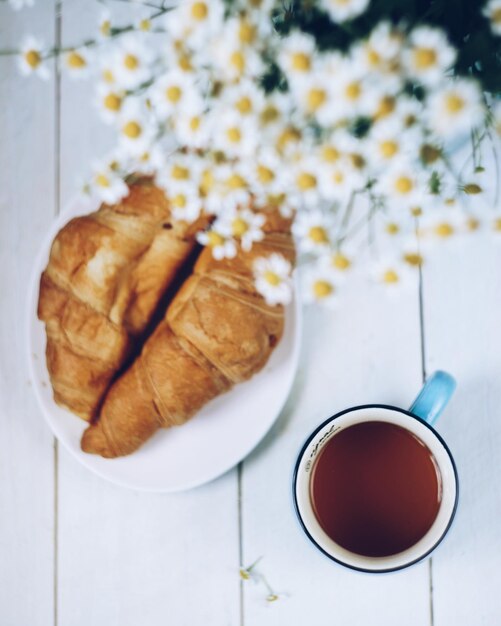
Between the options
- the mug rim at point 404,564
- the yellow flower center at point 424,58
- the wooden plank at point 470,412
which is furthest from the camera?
the wooden plank at point 470,412

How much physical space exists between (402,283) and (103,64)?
275mm

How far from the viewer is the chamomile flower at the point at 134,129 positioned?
0.57m

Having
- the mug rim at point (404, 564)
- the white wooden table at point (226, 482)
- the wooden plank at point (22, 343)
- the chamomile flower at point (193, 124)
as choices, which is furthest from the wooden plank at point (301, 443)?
the chamomile flower at point (193, 124)

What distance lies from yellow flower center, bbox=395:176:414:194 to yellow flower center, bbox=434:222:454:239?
0.04 meters

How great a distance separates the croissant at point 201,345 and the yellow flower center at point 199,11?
0.27 meters

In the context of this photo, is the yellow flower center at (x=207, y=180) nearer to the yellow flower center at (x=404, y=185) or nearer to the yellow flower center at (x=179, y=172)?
the yellow flower center at (x=179, y=172)

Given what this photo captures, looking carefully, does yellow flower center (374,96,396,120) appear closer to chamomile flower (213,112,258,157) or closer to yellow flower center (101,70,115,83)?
chamomile flower (213,112,258,157)

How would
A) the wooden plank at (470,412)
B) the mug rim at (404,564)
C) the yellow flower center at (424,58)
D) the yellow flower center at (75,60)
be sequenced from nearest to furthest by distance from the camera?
the yellow flower center at (424,58) < the yellow flower center at (75,60) < the mug rim at (404,564) < the wooden plank at (470,412)

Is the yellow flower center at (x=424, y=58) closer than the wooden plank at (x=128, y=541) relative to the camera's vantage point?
Yes

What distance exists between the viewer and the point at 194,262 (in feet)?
2.70

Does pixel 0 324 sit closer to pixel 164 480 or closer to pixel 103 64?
pixel 164 480

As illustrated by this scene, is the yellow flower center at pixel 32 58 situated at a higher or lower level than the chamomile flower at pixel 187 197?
higher

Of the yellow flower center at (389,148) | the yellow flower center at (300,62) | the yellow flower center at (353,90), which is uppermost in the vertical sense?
the yellow flower center at (300,62)

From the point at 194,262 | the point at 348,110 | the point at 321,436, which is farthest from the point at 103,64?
the point at 321,436
